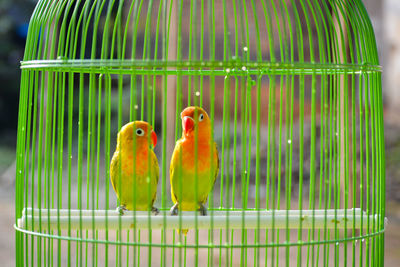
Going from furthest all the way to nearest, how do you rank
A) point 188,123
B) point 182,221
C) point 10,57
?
1. point 10,57
2. point 188,123
3. point 182,221

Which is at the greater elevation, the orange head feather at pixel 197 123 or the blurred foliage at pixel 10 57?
the blurred foliage at pixel 10 57

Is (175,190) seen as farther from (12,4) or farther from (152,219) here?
(12,4)

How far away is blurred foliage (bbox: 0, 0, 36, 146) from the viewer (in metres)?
7.79

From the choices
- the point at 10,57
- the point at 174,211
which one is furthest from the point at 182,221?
the point at 10,57

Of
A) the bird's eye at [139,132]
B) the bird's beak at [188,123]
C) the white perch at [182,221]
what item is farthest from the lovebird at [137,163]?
the white perch at [182,221]

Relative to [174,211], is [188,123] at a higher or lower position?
higher

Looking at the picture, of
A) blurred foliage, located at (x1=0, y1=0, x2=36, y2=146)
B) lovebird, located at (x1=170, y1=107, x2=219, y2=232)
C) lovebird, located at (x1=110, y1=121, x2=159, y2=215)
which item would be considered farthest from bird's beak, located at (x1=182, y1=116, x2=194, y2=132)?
blurred foliage, located at (x1=0, y1=0, x2=36, y2=146)

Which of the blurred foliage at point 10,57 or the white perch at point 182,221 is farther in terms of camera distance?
the blurred foliage at point 10,57

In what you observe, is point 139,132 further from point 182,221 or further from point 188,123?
point 182,221

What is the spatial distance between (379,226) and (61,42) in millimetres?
1120

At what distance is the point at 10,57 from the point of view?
7926 millimetres

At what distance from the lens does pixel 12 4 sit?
8.10m

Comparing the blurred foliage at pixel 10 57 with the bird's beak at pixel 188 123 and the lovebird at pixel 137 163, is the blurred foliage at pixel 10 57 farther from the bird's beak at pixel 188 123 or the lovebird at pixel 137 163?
the bird's beak at pixel 188 123

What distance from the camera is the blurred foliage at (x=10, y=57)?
7793 millimetres
